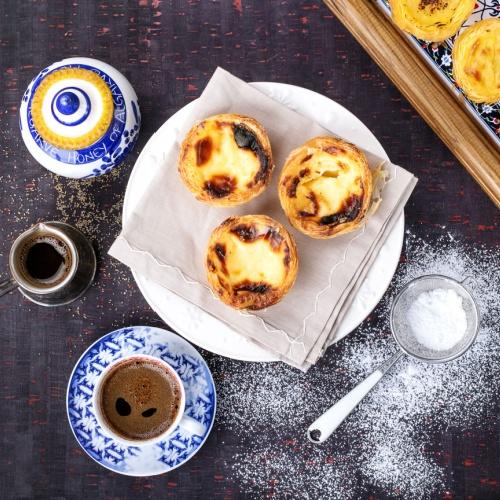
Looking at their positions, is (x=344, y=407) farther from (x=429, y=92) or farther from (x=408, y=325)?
(x=429, y=92)

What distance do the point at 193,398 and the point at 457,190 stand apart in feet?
1.84

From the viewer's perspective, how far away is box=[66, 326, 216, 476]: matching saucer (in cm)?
111

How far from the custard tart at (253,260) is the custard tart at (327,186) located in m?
0.04

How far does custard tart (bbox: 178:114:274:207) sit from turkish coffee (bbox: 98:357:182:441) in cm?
33

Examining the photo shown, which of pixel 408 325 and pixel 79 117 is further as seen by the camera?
pixel 408 325

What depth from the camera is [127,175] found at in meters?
1.18

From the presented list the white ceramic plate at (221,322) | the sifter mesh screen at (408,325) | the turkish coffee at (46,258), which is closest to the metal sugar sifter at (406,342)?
the sifter mesh screen at (408,325)

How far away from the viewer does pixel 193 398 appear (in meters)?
1.12

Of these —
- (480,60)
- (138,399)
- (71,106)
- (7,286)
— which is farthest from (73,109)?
(480,60)

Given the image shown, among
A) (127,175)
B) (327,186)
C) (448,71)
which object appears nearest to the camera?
(327,186)

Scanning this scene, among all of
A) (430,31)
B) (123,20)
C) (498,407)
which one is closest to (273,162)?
(430,31)

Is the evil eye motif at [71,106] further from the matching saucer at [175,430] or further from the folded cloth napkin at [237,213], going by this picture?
the matching saucer at [175,430]

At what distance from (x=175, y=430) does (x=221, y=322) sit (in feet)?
0.70

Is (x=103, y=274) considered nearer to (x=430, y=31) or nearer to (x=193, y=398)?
(x=193, y=398)
